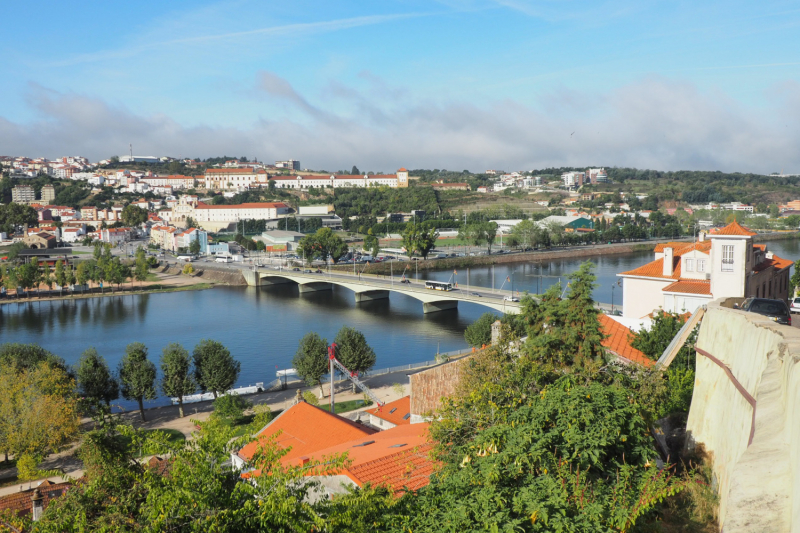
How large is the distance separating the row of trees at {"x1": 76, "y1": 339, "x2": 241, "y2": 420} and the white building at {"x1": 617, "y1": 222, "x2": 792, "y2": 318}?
9801mm

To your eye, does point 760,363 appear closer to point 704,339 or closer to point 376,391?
point 704,339

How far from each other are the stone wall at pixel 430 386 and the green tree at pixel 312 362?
6.94m

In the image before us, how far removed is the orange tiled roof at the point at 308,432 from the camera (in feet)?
28.1

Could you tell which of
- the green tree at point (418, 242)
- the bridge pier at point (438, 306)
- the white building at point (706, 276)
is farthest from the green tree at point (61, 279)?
the white building at point (706, 276)

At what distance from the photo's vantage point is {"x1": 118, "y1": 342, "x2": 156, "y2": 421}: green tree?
14.5 meters

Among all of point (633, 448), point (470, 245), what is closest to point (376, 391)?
point (633, 448)

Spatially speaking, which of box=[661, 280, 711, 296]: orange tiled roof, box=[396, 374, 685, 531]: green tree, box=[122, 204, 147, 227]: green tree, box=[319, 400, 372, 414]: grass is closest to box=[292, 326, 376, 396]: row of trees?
box=[319, 400, 372, 414]: grass

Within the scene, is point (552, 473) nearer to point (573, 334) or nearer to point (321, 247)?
point (573, 334)

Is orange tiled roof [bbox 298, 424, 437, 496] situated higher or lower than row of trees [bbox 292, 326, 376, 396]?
higher

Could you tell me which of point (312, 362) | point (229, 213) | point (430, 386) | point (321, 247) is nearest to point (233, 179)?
point (229, 213)

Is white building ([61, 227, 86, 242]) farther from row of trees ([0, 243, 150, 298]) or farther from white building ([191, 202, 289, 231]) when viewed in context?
row of trees ([0, 243, 150, 298])

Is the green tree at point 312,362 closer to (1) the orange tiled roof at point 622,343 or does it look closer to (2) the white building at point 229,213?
(1) the orange tiled roof at point 622,343

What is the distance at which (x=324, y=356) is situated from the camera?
1647 centimetres

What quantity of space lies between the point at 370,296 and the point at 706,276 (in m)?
19.7
